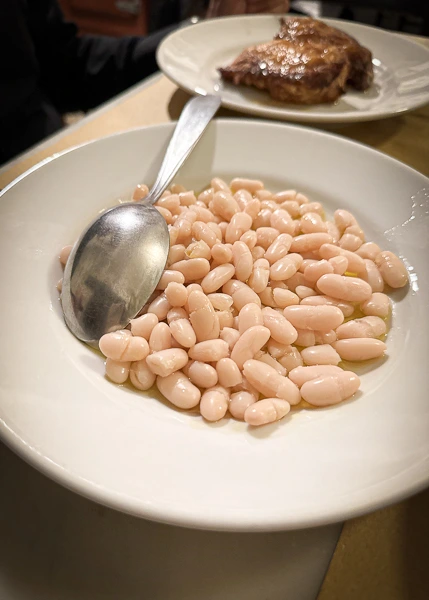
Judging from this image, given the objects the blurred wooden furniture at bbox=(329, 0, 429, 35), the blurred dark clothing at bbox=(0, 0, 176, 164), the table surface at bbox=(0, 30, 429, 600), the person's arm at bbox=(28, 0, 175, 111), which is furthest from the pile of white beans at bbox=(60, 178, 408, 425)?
the blurred wooden furniture at bbox=(329, 0, 429, 35)

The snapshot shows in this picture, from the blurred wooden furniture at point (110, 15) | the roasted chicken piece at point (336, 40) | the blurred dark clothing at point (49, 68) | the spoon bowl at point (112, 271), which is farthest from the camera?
the blurred wooden furniture at point (110, 15)

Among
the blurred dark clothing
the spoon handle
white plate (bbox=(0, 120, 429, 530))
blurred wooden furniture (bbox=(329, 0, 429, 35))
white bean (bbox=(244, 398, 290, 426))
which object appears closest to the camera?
white plate (bbox=(0, 120, 429, 530))

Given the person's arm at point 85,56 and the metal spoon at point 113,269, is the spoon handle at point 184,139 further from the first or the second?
the person's arm at point 85,56

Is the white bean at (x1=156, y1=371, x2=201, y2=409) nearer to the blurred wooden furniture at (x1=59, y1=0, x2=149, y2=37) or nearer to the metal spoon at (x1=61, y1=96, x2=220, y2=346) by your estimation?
the metal spoon at (x1=61, y1=96, x2=220, y2=346)

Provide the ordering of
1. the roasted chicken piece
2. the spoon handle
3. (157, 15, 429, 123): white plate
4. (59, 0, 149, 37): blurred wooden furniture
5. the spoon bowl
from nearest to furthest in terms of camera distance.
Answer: the spoon bowl < the spoon handle < (157, 15, 429, 123): white plate < the roasted chicken piece < (59, 0, 149, 37): blurred wooden furniture

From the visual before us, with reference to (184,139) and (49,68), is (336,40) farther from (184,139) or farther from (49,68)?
(49,68)

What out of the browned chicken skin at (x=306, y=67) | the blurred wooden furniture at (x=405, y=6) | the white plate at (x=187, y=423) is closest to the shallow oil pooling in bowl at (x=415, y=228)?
the white plate at (x=187, y=423)
